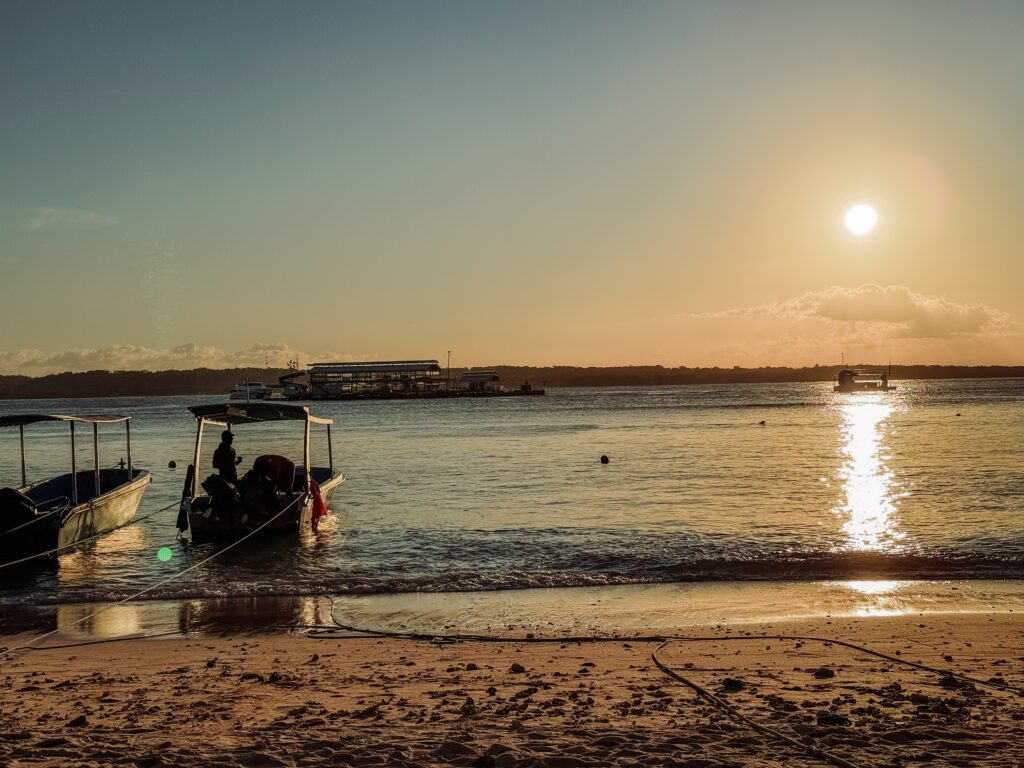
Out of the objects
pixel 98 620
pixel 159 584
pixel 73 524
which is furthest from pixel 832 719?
pixel 73 524

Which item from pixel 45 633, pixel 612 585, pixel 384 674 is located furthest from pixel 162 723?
pixel 612 585

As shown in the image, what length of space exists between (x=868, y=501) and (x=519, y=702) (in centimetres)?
1919

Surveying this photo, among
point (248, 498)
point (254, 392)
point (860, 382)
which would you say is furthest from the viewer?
point (254, 392)

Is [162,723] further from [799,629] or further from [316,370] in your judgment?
[316,370]

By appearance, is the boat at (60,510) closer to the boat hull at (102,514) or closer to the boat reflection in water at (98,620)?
the boat hull at (102,514)

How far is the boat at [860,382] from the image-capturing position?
15412cm

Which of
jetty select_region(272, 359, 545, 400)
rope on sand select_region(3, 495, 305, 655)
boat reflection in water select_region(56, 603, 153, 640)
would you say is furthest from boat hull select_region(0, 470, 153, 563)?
jetty select_region(272, 359, 545, 400)

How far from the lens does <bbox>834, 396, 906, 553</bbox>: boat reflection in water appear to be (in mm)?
17266

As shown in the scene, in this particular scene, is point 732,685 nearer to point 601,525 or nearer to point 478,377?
point 601,525

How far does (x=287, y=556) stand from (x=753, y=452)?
95.9 ft

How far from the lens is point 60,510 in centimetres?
1681

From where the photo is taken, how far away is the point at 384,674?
27.3ft

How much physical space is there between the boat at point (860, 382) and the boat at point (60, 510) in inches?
5895

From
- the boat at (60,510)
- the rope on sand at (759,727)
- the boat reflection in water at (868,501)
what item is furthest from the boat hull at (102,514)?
the boat reflection in water at (868,501)
